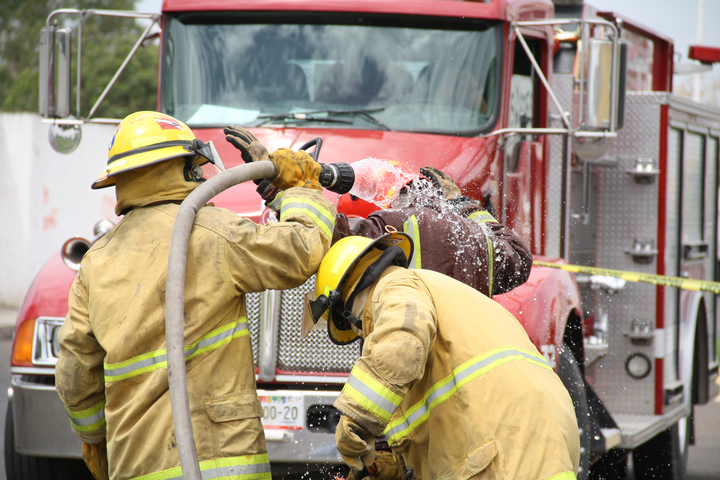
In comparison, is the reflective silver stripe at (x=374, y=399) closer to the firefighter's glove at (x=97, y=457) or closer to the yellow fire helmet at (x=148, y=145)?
the yellow fire helmet at (x=148, y=145)

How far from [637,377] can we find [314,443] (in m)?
3.11

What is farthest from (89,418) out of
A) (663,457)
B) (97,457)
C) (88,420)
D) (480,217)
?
(663,457)

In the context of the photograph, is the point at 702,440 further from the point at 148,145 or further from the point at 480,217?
the point at 148,145

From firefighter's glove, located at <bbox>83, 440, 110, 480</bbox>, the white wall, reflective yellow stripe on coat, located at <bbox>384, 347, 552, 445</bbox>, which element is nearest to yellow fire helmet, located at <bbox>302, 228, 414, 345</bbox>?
reflective yellow stripe on coat, located at <bbox>384, 347, 552, 445</bbox>

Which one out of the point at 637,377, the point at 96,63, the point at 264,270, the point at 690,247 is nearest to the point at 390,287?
the point at 264,270

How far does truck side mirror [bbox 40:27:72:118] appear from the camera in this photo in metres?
4.82

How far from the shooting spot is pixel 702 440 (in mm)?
8055

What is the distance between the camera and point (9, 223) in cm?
1220

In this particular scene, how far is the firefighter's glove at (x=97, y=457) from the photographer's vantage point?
288cm

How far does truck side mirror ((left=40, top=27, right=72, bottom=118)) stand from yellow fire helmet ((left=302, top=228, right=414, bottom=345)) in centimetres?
300

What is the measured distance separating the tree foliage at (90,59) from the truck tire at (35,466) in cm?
781

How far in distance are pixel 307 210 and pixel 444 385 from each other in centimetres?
73

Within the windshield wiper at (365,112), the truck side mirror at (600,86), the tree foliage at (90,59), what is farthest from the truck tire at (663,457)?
the tree foliage at (90,59)

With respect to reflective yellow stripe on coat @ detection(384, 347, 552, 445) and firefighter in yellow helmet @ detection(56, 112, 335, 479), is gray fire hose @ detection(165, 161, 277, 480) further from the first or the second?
reflective yellow stripe on coat @ detection(384, 347, 552, 445)
